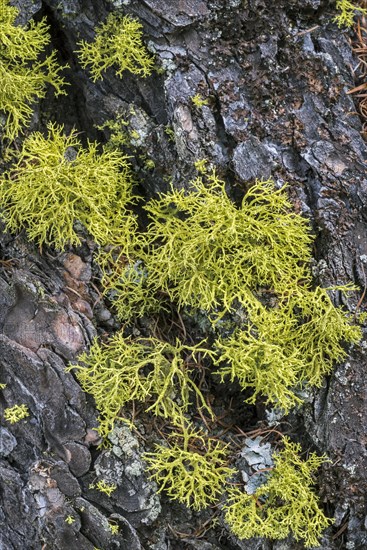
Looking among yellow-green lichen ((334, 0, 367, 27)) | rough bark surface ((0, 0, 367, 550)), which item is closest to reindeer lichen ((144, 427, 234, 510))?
rough bark surface ((0, 0, 367, 550))

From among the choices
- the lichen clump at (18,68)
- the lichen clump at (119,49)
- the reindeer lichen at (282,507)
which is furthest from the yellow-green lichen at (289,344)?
the lichen clump at (18,68)

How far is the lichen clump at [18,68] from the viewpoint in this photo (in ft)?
9.27

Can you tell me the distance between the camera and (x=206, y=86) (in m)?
2.85

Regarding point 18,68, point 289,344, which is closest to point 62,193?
point 18,68

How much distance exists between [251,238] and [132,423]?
3.29 ft

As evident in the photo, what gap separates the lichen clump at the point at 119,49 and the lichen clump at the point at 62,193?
0.38 m

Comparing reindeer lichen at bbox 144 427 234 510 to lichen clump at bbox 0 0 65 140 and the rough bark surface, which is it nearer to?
the rough bark surface

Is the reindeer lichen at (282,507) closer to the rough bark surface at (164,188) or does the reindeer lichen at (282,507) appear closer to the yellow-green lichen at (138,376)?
the rough bark surface at (164,188)

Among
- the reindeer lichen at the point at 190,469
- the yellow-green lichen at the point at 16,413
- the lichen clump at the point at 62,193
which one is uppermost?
the lichen clump at the point at 62,193

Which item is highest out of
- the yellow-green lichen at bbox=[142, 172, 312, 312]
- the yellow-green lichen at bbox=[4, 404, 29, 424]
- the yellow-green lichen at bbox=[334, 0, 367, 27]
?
the yellow-green lichen at bbox=[334, 0, 367, 27]

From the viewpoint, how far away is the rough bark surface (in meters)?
2.69

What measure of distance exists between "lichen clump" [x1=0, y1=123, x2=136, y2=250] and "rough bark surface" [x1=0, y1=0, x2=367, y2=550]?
112 millimetres

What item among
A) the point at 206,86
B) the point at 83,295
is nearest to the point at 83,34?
the point at 206,86

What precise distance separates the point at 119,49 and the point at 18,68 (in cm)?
50
